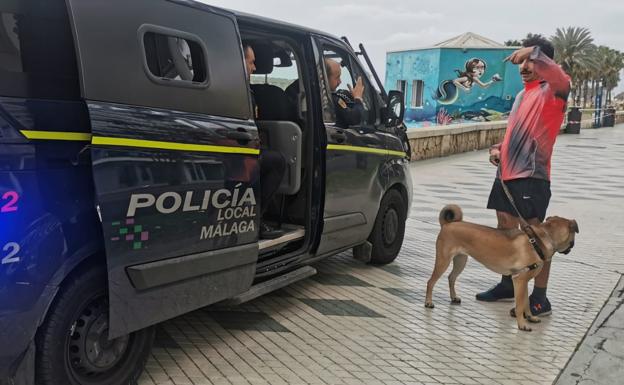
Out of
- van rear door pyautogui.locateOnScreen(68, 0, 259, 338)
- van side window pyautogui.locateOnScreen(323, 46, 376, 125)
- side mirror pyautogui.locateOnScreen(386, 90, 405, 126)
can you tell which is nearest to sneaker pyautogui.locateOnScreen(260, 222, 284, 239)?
van rear door pyautogui.locateOnScreen(68, 0, 259, 338)

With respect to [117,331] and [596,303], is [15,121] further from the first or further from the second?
[596,303]

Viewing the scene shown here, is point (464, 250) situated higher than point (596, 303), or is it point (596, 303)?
point (464, 250)

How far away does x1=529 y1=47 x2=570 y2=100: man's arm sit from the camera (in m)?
4.12

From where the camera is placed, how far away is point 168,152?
282 cm

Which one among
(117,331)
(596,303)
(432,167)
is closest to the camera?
(117,331)

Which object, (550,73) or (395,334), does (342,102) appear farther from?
(395,334)

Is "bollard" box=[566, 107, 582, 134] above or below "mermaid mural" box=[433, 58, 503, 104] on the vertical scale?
below

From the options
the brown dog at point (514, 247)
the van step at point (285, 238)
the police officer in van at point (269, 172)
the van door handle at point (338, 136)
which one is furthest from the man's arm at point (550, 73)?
the van step at point (285, 238)

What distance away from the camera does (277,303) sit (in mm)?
4441

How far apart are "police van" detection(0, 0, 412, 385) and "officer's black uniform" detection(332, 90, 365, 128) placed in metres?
1.03

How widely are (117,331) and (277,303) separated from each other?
1896 millimetres

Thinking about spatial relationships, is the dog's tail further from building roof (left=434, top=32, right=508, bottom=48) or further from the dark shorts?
building roof (left=434, top=32, right=508, bottom=48)

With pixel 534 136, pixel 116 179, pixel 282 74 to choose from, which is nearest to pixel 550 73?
pixel 534 136

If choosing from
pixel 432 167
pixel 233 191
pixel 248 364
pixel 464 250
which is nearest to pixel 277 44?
pixel 233 191
